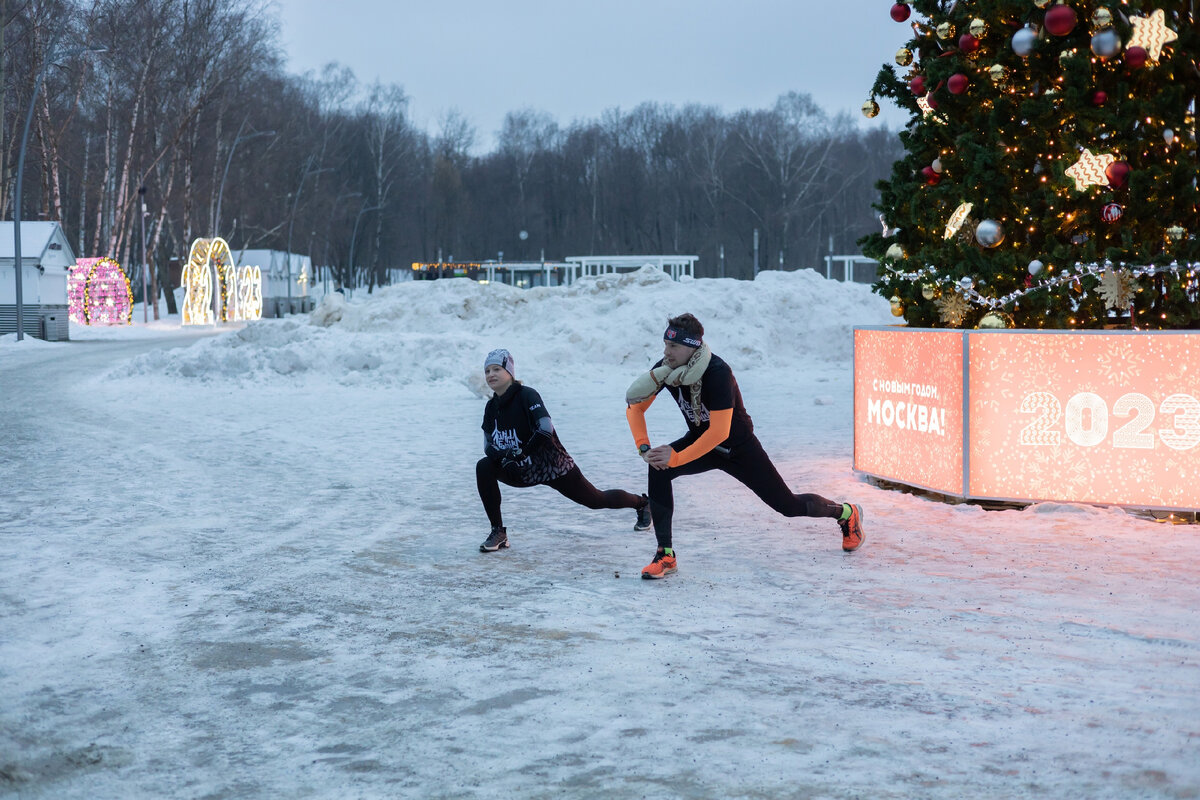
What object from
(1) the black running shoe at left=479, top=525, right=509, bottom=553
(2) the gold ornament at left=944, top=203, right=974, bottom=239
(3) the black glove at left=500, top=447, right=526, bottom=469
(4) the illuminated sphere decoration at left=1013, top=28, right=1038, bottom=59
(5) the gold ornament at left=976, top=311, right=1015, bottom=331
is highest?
(4) the illuminated sphere decoration at left=1013, top=28, right=1038, bottom=59

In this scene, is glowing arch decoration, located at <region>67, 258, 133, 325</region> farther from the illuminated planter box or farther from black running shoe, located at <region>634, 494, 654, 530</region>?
the illuminated planter box

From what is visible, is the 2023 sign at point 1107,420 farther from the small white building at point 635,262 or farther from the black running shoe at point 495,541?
the small white building at point 635,262

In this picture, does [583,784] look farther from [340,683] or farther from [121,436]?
[121,436]

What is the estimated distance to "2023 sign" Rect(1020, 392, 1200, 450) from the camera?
8.12 m

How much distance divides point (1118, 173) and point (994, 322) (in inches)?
52.1

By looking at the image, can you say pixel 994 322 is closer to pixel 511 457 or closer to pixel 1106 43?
pixel 1106 43

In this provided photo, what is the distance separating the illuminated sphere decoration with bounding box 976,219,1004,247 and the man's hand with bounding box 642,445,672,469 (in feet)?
12.3

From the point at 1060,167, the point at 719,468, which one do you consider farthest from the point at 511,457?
the point at 1060,167

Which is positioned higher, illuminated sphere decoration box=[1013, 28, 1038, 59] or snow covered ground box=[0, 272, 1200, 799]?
illuminated sphere decoration box=[1013, 28, 1038, 59]

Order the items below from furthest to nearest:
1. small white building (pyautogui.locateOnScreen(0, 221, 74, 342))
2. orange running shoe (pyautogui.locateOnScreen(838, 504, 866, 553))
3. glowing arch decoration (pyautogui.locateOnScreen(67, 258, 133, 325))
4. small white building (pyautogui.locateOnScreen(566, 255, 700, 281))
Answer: small white building (pyautogui.locateOnScreen(566, 255, 700, 281))
glowing arch decoration (pyautogui.locateOnScreen(67, 258, 133, 325))
small white building (pyautogui.locateOnScreen(0, 221, 74, 342))
orange running shoe (pyautogui.locateOnScreen(838, 504, 866, 553))

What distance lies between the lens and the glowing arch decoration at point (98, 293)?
43812mm

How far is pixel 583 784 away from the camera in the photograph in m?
3.83

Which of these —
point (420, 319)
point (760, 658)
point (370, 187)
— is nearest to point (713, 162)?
point (370, 187)

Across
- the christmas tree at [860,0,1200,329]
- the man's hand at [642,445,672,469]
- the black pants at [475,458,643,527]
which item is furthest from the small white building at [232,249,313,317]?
the man's hand at [642,445,672,469]
